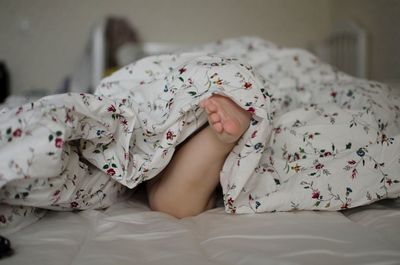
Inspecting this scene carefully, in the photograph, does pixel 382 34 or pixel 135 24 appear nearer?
pixel 382 34

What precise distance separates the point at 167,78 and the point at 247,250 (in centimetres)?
38

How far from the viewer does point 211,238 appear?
0.56 m

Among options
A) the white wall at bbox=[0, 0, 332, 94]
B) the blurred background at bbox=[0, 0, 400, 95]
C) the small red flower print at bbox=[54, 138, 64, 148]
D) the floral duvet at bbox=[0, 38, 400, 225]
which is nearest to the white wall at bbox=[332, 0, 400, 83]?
the blurred background at bbox=[0, 0, 400, 95]

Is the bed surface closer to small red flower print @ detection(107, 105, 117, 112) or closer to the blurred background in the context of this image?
small red flower print @ detection(107, 105, 117, 112)

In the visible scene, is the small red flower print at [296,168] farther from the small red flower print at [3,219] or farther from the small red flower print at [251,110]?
the small red flower print at [3,219]

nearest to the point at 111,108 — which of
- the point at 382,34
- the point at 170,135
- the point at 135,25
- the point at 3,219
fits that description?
the point at 170,135

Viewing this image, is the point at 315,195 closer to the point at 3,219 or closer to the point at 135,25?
the point at 3,219

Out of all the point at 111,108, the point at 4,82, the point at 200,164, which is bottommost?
the point at 4,82

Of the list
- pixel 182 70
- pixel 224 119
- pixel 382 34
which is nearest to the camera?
pixel 224 119

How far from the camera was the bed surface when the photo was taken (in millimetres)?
483

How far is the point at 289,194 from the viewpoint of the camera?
→ 0.67 m

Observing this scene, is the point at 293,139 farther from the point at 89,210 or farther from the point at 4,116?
the point at 4,116

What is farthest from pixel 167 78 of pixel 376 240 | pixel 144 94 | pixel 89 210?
pixel 376 240

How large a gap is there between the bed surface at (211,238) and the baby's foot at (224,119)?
0.15 meters
